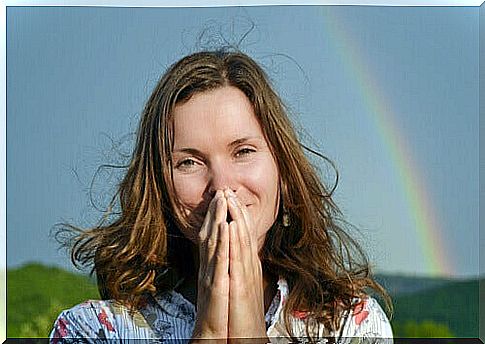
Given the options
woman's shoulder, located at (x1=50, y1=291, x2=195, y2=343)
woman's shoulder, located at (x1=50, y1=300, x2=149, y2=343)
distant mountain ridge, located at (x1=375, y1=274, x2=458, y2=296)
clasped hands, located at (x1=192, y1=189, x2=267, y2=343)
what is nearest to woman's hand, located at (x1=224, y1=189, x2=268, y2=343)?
clasped hands, located at (x1=192, y1=189, x2=267, y2=343)

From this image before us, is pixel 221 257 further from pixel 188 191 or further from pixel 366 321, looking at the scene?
pixel 366 321

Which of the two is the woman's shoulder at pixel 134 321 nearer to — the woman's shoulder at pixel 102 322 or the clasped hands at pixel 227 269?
the woman's shoulder at pixel 102 322

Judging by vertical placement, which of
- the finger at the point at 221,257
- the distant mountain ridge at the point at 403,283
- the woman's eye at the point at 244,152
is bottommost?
the distant mountain ridge at the point at 403,283

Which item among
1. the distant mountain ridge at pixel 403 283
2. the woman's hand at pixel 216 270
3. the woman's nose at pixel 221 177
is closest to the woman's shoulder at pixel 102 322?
the woman's hand at pixel 216 270

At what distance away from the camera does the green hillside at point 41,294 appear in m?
4.95

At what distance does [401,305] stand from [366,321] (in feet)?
0.56

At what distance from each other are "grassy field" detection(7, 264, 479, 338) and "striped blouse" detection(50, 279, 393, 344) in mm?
63

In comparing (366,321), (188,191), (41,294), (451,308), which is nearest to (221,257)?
(188,191)

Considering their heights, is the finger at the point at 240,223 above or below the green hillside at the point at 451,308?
above

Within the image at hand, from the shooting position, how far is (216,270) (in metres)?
4.82

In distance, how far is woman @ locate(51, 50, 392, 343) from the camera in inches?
190

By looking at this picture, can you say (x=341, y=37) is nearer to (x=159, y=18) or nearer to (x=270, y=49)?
(x=270, y=49)

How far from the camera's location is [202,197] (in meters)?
4.85

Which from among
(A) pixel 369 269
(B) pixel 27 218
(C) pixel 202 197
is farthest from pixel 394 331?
(B) pixel 27 218
